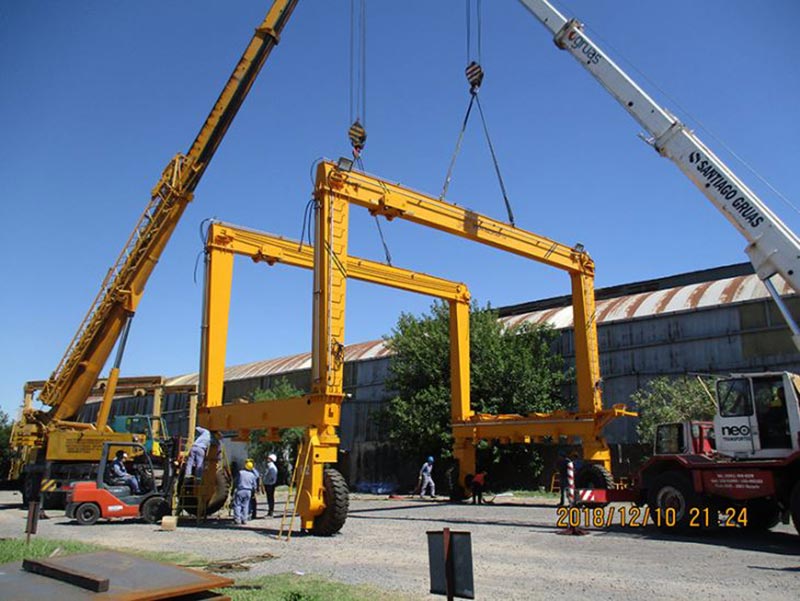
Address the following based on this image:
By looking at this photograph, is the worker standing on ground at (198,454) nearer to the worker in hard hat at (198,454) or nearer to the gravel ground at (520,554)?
the worker in hard hat at (198,454)

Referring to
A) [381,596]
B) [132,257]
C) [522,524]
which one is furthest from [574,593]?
[132,257]

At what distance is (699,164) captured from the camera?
526 inches

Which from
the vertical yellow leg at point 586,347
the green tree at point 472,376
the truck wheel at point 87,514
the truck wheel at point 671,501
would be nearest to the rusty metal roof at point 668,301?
the green tree at point 472,376

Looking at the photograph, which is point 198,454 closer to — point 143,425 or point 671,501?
point 671,501

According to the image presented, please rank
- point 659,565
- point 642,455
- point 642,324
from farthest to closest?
point 642,324 < point 642,455 < point 659,565

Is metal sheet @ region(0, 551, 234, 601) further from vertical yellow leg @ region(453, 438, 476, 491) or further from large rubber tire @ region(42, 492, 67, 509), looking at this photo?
vertical yellow leg @ region(453, 438, 476, 491)

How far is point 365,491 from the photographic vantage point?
30594 mm

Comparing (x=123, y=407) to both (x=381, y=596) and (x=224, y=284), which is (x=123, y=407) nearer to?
(x=224, y=284)

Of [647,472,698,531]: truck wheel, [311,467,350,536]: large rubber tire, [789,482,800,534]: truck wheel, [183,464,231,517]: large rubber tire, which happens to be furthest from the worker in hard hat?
[789,482,800,534]: truck wheel

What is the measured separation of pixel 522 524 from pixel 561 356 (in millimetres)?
15808

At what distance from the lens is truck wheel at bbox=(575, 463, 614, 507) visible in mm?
18219

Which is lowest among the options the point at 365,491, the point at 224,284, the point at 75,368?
the point at 365,491

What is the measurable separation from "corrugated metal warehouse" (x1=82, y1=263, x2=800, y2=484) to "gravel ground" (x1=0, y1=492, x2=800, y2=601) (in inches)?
388

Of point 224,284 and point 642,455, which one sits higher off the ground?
point 224,284
